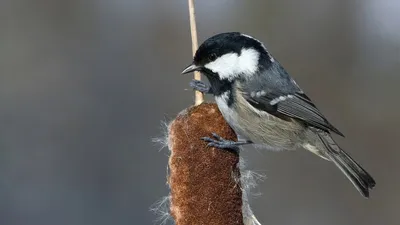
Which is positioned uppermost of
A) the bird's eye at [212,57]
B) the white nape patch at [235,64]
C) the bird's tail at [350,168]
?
the bird's eye at [212,57]

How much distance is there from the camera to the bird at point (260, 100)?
1.61 m

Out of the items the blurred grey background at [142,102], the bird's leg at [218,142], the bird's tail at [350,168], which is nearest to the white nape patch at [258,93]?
the bird's tail at [350,168]

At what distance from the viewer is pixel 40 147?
166 inches

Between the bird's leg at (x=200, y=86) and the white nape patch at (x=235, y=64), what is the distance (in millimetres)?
47

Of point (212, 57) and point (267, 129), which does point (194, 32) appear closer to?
point (212, 57)

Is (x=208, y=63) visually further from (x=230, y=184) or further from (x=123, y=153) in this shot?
(x=123, y=153)

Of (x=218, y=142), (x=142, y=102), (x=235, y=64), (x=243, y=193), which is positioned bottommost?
(x=243, y=193)

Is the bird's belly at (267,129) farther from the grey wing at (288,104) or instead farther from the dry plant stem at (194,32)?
the dry plant stem at (194,32)

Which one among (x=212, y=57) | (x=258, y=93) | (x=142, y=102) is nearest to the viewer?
(x=212, y=57)

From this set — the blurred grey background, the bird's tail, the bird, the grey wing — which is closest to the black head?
the bird

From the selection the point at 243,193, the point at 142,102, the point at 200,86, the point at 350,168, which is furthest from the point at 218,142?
the point at 142,102

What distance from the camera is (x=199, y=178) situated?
4.26 feet

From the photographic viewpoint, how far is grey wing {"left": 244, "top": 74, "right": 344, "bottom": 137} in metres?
1.79

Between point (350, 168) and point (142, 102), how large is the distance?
299 centimetres
